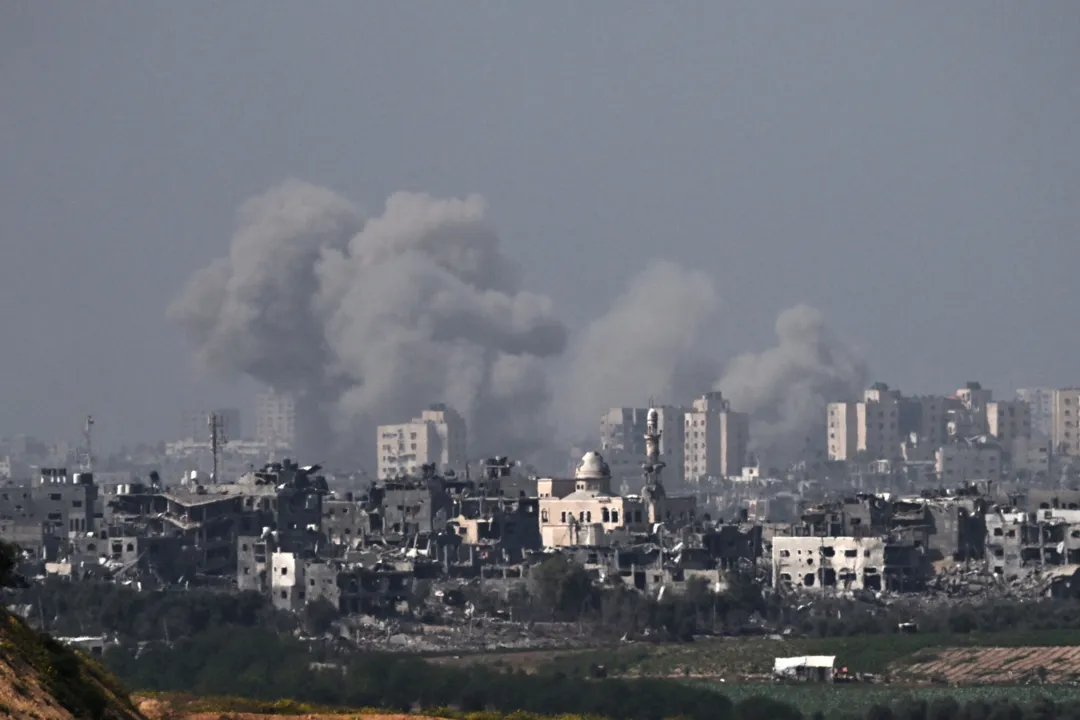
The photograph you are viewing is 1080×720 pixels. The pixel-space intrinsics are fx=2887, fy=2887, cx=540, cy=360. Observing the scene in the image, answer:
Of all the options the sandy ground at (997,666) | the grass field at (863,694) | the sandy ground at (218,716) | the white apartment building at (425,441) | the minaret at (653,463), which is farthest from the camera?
the white apartment building at (425,441)

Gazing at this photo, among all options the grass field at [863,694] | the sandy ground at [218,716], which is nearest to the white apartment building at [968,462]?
the grass field at [863,694]

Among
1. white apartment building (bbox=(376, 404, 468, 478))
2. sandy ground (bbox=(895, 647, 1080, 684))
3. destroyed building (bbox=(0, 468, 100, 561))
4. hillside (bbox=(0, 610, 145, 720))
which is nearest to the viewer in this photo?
hillside (bbox=(0, 610, 145, 720))

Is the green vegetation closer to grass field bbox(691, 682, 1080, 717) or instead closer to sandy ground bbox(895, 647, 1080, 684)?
sandy ground bbox(895, 647, 1080, 684)

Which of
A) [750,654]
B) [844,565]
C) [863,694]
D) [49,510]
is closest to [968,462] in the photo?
[49,510]

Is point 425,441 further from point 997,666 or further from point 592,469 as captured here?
point 997,666

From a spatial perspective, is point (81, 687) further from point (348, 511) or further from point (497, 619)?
point (348, 511)

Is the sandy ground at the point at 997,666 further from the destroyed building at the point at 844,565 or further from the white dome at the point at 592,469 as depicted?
the white dome at the point at 592,469

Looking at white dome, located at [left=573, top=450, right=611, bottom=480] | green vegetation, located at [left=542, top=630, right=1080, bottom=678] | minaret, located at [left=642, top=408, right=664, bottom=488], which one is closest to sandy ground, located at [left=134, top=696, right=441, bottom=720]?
green vegetation, located at [left=542, top=630, right=1080, bottom=678]
